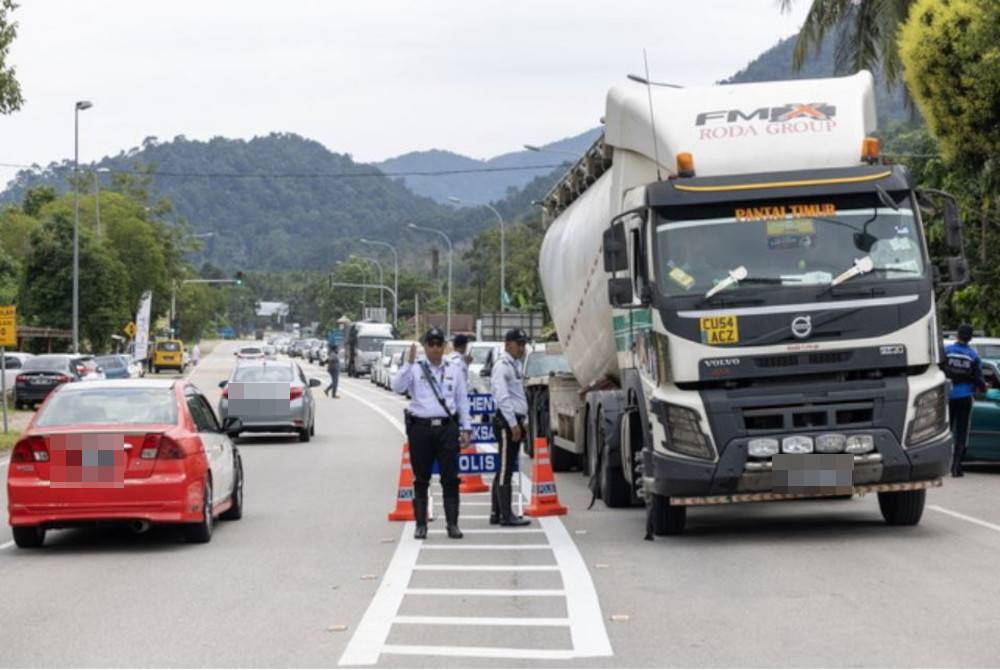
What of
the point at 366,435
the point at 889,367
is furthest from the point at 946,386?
the point at 366,435

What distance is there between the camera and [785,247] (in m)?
13.0

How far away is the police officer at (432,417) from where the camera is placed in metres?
13.9

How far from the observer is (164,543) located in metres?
14.0

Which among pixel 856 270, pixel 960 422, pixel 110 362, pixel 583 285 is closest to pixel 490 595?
pixel 856 270

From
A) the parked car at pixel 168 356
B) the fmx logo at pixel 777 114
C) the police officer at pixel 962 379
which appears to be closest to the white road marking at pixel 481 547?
the fmx logo at pixel 777 114

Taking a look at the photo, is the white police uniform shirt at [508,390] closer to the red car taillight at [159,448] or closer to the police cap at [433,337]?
the police cap at [433,337]

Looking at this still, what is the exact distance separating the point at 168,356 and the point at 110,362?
91.7 ft

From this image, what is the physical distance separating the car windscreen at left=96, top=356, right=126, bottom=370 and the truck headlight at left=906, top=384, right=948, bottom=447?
141ft

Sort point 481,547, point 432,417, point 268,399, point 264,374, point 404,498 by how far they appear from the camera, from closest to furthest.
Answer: point 481,547 → point 432,417 → point 404,498 → point 268,399 → point 264,374

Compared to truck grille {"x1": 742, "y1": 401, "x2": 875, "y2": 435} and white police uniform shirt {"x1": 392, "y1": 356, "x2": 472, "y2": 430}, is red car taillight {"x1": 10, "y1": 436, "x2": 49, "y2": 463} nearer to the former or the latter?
white police uniform shirt {"x1": 392, "y1": 356, "x2": 472, "y2": 430}

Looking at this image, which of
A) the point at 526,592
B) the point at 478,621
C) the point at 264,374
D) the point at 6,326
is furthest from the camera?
the point at 6,326

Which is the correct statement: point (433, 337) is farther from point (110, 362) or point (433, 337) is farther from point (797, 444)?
point (110, 362)

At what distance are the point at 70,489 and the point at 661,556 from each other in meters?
4.71

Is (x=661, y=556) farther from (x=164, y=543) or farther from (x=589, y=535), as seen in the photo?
(x=164, y=543)
